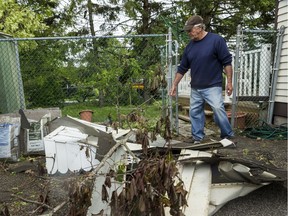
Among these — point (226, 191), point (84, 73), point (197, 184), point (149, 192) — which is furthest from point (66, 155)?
point (84, 73)

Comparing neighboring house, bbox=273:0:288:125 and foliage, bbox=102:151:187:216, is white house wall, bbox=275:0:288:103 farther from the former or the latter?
foliage, bbox=102:151:187:216

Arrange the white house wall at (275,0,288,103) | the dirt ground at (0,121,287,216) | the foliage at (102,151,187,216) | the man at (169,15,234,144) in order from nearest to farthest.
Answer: the foliage at (102,151,187,216)
the dirt ground at (0,121,287,216)
the man at (169,15,234,144)
the white house wall at (275,0,288,103)

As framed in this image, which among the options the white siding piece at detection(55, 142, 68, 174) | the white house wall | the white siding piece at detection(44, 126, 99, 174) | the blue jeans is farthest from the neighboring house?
the white siding piece at detection(55, 142, 68, 174)

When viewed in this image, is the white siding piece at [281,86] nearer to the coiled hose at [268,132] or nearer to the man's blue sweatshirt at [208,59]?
the coiled hose at [268,132]

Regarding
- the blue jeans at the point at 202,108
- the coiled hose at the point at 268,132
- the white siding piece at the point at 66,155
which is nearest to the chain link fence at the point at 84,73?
the blue jeans at the point at 202,108

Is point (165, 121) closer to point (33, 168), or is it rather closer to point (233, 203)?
point (233, 203)

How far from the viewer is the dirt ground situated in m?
2.47

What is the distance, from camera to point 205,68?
13.3ft

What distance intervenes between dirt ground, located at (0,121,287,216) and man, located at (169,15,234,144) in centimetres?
57

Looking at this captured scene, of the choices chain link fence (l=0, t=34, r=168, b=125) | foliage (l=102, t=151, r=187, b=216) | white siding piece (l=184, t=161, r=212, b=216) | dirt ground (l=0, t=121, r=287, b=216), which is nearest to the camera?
foliage (l=102, t=151, r=187, b=216)

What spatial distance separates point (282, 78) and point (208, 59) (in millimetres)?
2057

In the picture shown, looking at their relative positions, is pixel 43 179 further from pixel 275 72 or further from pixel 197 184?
pixel 275 72

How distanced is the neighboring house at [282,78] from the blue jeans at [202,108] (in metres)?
1.54

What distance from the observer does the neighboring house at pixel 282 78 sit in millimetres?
5172
